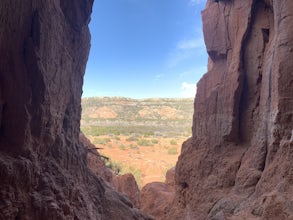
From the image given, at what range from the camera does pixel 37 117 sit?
20.9 feet

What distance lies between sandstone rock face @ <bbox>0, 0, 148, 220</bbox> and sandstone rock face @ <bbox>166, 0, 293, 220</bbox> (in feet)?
14.6

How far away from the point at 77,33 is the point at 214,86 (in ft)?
23.4

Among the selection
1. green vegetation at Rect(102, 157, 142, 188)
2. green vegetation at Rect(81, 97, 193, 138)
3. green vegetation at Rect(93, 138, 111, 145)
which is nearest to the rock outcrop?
green vegetation at Rect(102, 157, 142, 188)

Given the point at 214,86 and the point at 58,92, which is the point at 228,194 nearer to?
the point at 214,86

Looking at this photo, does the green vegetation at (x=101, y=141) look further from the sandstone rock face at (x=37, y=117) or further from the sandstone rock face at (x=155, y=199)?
the sandstone rock face at (x=37, y=117)

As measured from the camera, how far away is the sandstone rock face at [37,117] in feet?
18.5

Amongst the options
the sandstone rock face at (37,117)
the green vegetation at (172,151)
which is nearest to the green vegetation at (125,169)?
the green vegetation at (172,151)

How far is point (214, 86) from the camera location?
45.8 ft

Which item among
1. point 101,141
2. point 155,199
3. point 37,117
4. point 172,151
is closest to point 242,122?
point 37,117

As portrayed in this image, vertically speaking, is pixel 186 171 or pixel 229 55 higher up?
pixel 229 55

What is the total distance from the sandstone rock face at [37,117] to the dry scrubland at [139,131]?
91.1ft

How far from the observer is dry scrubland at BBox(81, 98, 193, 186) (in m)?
41.4

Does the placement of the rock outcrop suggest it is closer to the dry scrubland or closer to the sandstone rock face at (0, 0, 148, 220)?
the sandstone rock face at (0, 0, 148, 220)

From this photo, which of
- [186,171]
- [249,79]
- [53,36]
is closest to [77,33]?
[53,36]
